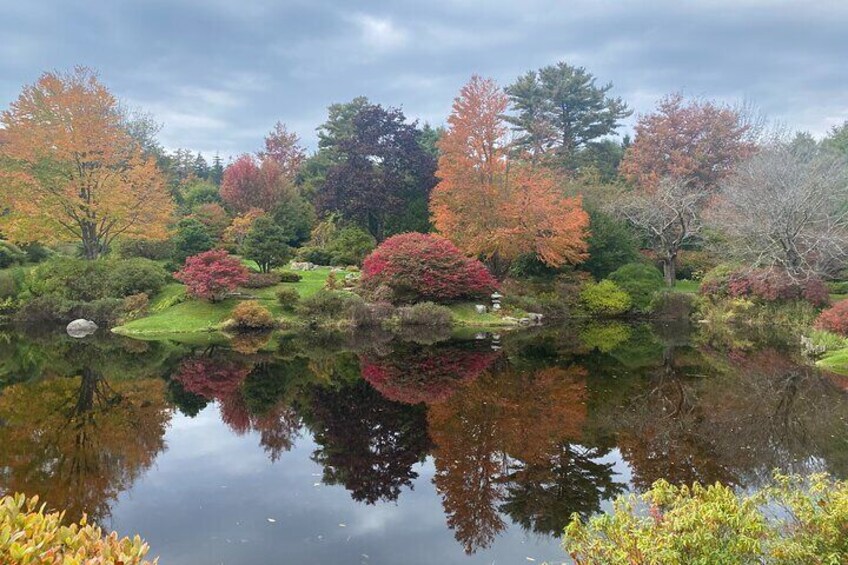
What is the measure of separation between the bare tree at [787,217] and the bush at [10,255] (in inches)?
1413

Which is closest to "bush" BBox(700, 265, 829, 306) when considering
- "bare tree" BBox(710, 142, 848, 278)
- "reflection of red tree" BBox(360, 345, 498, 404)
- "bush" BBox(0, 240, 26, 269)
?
"bare tree" BBox(710, 142, 848, 278)

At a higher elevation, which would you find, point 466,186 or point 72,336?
point 466,186

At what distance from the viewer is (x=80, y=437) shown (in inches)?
347

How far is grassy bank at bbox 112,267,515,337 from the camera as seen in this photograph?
70.8 feet

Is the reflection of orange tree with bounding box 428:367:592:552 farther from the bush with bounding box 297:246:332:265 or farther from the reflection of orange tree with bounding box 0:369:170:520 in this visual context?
the bush with bounding box 297:246:332:265

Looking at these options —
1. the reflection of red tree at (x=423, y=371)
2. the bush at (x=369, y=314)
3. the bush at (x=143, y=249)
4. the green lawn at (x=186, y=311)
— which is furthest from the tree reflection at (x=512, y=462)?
the bush at (x=143, y=249)

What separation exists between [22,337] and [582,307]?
23.8m

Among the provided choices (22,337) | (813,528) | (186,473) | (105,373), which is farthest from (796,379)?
(22,337)

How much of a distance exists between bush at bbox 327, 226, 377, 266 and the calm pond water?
49.8ft

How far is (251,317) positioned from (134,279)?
7.09m

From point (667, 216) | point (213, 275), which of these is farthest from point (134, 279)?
Answer: point (667, 216)

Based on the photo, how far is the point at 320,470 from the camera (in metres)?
7.68

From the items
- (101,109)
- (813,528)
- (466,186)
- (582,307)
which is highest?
(101,109)

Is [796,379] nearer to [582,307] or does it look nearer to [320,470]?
[320,470]
